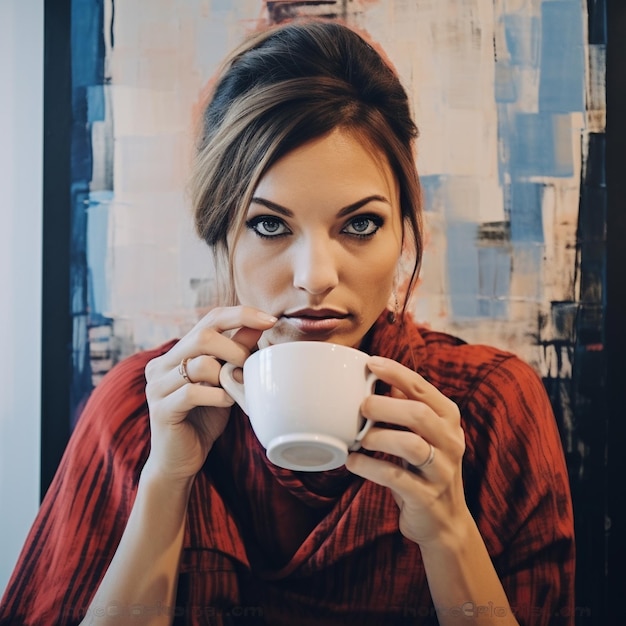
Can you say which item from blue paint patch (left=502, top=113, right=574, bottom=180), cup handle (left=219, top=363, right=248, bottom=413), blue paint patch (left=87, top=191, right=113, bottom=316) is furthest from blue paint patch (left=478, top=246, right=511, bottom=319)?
blue paint patch (left=87, top=191, right=113, bottom=316)

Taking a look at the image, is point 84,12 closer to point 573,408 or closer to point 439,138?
point 439,138

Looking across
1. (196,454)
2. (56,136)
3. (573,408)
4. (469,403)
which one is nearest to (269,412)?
(196,454)

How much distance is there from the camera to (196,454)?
3.29 feet

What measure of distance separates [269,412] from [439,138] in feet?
1.72

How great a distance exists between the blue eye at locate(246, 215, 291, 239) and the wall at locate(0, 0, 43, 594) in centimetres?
38

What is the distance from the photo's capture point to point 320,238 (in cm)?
97

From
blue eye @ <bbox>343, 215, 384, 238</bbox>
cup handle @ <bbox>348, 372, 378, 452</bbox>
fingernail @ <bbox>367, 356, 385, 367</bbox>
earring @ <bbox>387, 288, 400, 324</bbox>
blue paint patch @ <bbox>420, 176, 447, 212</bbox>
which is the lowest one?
cup handle @ <bbox>348, 372, 378, 452</bbox>

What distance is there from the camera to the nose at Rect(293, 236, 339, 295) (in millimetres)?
962

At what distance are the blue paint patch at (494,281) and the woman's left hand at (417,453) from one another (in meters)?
0.21

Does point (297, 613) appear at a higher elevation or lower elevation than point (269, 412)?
lower


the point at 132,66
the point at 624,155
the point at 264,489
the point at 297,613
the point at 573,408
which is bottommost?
the point at 297,613

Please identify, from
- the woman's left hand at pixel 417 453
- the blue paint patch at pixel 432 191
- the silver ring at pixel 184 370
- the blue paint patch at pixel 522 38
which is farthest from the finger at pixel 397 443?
the blue paint patch at pixel 522 38

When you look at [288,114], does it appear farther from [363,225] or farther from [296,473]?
[296,473]

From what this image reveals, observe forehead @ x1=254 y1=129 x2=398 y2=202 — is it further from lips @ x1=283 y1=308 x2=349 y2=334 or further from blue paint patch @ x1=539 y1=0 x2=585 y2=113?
blue paint patch @ x1=539 y1=0 x2=585 y2=113
